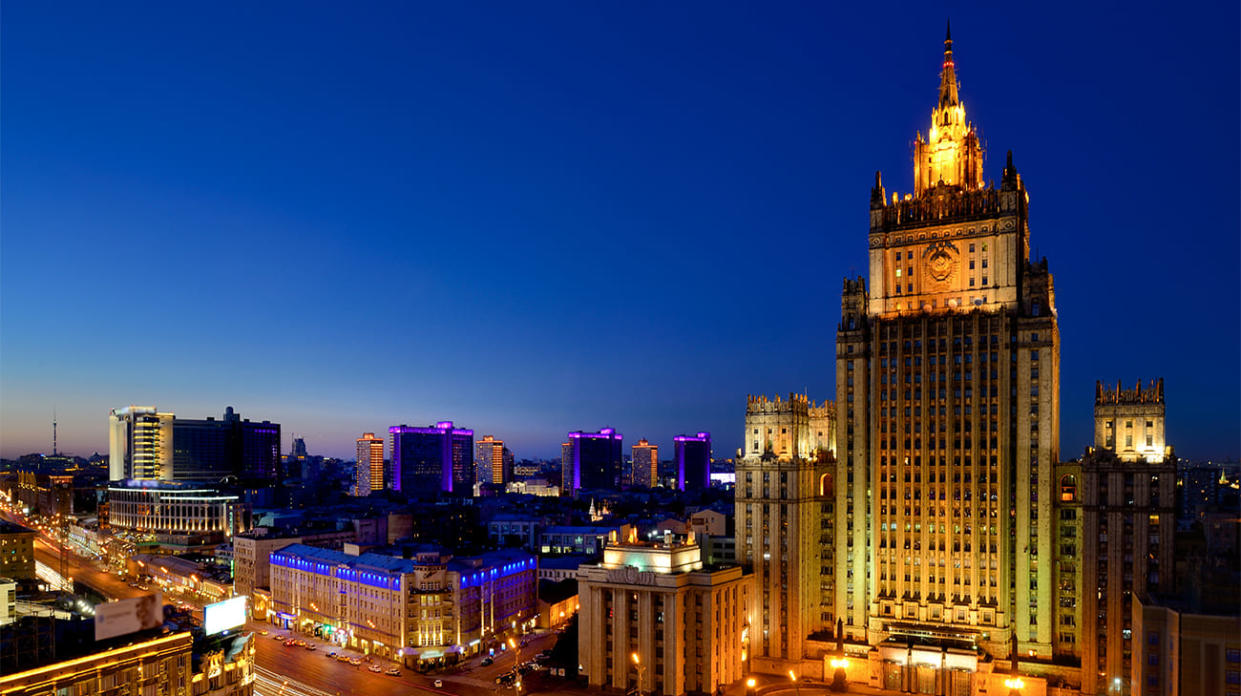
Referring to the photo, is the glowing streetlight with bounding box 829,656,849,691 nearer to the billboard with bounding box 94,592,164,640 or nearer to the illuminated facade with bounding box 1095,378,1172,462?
the illuminated facade with bounding box 1095,378,1172,462

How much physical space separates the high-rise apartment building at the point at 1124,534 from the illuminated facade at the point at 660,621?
134 feet

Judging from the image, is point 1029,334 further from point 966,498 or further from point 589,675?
point 589,675

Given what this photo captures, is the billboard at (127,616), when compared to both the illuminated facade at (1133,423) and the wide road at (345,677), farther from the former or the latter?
the illuminated facade at (1133,423)

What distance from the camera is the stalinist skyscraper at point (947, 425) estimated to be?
10725 cm

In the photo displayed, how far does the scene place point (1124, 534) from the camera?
99188 millimetres

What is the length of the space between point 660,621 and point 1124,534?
2107 inches

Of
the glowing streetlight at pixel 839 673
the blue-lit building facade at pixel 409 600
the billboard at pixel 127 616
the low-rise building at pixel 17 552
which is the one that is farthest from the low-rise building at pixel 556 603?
the low-rise building at pixel 17 552

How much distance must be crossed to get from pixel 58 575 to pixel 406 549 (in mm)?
81040

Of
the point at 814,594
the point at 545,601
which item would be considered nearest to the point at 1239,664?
the point at 814,594

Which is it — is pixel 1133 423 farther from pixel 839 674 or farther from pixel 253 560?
pixel 253 560

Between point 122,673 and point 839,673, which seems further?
point 839,673

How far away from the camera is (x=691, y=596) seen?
351 feet

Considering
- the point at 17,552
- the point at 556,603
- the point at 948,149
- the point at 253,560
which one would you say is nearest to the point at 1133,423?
the point at 948,149


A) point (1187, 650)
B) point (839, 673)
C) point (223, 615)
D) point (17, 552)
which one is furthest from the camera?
point (17, 552)
